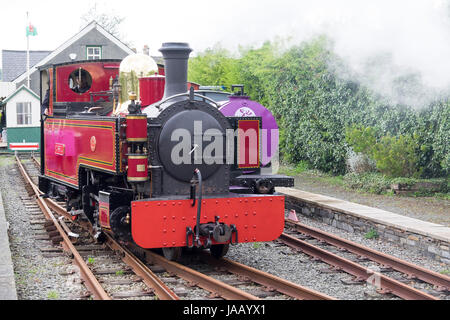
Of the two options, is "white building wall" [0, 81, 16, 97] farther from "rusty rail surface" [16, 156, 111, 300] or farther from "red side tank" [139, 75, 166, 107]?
"red side tank" [139, 75, 166, 107]

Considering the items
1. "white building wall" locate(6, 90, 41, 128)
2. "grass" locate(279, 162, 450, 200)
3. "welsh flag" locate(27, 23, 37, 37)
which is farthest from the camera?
"welsh flag" locate(27, 23, 37, 37)

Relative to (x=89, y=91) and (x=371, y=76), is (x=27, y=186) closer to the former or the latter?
(x=89, y=91)

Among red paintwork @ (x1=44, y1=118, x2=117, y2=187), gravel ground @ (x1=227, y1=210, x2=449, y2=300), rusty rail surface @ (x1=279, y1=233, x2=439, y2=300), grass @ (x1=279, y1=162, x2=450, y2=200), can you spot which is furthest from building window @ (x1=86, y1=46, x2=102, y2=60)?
rusty rail surface @ (x1=279, y1=233, x2=439, y2=300)

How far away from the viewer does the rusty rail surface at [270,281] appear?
590 centimetres

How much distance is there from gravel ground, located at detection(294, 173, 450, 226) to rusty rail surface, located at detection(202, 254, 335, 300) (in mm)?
4016

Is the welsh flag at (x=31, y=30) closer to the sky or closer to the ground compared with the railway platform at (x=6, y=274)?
closer to the sky

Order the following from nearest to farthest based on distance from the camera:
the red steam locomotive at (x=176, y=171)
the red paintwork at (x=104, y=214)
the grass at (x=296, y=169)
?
1. the red steam locomotive at (x=176, y=171)
2. the red paintwork at (x=104, y=214)
3. the grass at (x=296, y=169)

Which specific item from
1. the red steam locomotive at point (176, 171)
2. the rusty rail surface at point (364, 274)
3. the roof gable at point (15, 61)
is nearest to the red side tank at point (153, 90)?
the red steam locomotive at point (176, 171)

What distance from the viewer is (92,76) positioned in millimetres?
9852

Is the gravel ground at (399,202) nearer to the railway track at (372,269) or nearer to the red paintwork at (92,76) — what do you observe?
the railway track at (372,269)

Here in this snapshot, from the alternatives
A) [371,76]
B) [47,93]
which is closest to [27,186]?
[47,93]

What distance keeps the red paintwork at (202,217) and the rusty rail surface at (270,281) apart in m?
0.37

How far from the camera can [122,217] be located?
739 centimetres

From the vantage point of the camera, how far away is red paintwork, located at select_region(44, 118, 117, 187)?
7371 mm
